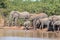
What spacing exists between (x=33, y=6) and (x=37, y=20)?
2.29 metres

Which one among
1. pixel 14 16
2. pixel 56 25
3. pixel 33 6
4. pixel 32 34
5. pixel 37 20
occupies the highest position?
pixel 33 6

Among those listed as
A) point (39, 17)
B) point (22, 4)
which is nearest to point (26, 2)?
point (22, 4)

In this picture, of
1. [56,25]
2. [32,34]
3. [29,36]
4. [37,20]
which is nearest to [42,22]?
[37,20]

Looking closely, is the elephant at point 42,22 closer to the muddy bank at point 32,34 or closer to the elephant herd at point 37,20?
the elephant herd at point 37,20

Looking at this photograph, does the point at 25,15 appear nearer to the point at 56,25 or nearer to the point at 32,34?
the point at 56,25

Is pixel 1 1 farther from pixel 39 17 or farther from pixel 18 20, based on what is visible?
pixel 39 17

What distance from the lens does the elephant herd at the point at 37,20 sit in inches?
627

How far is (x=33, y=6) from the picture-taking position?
63.1 ft

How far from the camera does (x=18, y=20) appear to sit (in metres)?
18.5

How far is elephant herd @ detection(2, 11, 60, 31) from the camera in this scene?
15919 millimetres

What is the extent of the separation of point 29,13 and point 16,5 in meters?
1.50

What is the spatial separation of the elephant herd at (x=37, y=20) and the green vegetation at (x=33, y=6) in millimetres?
758

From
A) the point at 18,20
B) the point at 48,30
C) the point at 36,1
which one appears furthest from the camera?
the point at 36,1

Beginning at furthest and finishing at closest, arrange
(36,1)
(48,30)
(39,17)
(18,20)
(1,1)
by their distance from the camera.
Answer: (1,1)
(36,1)
(18,20)
(39,17)
(48,30)
